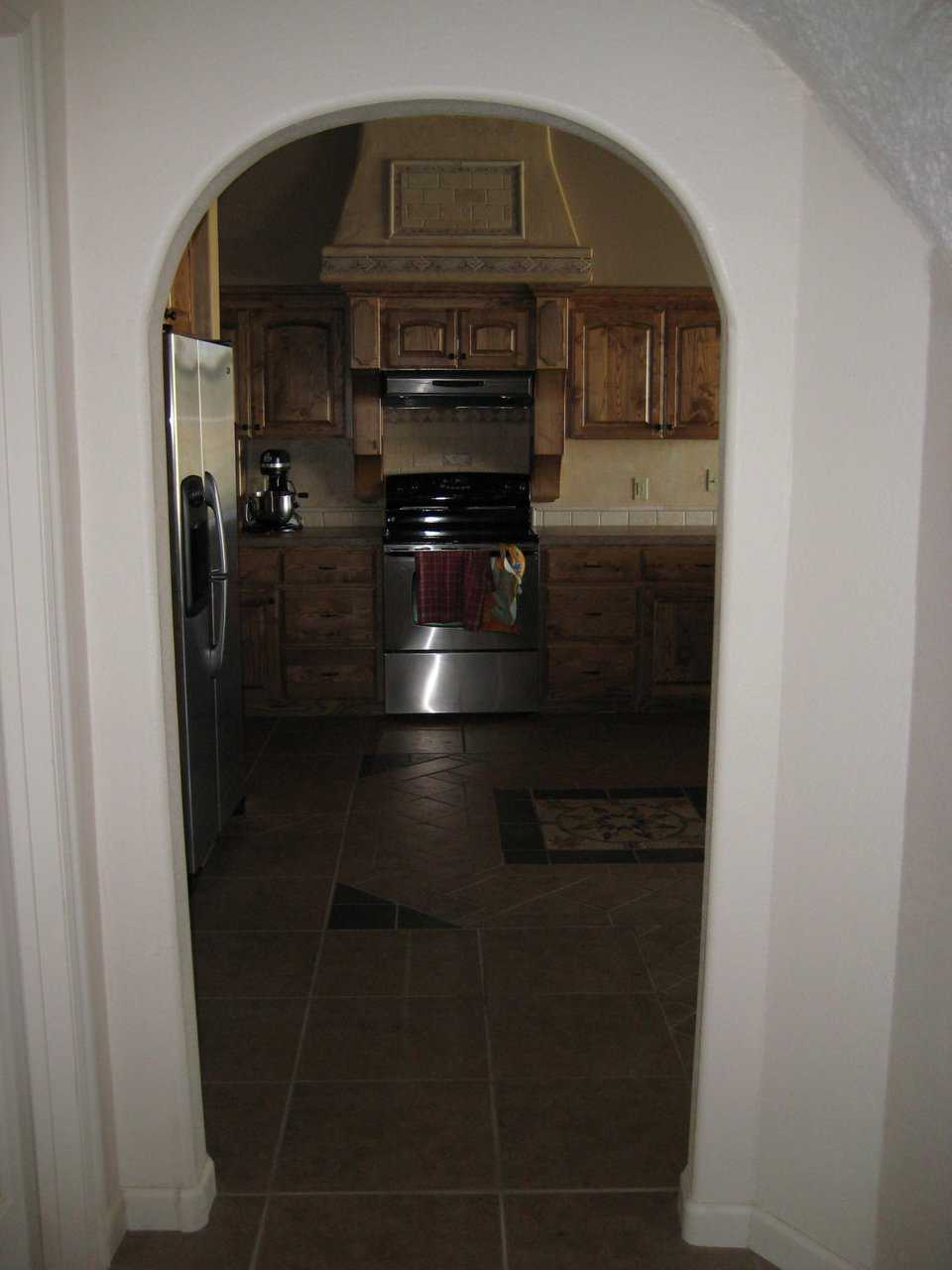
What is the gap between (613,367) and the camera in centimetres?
649

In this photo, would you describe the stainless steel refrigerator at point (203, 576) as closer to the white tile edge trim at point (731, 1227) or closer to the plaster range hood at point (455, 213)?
the plaster range hood at point (455, 213)

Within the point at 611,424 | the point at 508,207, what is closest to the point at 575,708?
the point at 611,424

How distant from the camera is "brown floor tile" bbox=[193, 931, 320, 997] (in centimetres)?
330

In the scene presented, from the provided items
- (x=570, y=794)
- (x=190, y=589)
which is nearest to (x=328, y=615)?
(x=570, y=794)

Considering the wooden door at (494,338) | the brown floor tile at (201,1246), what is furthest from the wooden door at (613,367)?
the brown floor tile at (201,1246)

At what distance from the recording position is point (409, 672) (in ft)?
20.3

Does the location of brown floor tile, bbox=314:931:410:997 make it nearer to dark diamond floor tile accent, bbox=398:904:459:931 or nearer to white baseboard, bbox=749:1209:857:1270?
dark diamond floor tile accent, bbox=398:904:459:931

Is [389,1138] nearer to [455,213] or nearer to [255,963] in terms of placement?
[255,963]

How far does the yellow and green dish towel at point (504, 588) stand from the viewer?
5.93 metres

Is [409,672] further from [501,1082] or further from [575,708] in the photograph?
[501,1082]

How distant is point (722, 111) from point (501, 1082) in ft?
7.05

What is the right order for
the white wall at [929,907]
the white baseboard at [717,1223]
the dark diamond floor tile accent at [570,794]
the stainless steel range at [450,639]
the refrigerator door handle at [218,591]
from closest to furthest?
1. the white wall at [929,907]
2. the white baseboard at [717,1223]
3. the refrigerator door handle at [218,591]
4. the dark diamond floor tile accent at [570,794]
5. the stainless steel range at [450,639]

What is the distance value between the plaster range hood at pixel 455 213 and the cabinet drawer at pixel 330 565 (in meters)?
1.35

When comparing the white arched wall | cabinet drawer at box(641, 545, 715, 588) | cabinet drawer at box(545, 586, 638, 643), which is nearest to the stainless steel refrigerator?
the white arched wall
